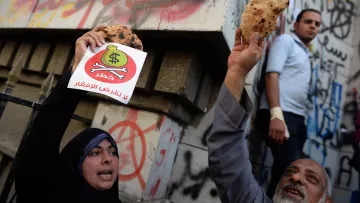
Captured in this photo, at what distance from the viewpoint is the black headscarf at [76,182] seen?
61.6 inches

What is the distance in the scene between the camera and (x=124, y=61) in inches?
53.6

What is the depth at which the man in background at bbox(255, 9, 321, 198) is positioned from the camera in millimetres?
2350

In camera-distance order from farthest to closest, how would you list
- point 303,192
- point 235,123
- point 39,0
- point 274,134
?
point 39,0
point 274,134
point 303,192
point 235,123

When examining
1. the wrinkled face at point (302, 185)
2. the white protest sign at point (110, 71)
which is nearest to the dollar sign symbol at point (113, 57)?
the white protest sign at point (110, 71)

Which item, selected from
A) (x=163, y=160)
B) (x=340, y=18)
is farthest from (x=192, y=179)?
(x=340, y=18)

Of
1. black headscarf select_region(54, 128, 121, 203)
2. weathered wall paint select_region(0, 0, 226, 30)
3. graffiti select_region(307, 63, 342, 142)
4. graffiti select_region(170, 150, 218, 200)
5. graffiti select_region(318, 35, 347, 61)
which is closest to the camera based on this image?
black headscarf select_region(54, 128, 121, 203)

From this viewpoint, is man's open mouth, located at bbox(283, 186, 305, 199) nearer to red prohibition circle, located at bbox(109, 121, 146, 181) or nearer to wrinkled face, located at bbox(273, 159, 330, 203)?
wrinkled face, located at bbox(273, 159, 330, 203)

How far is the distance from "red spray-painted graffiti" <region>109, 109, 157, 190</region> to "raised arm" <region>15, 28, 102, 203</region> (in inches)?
32.7

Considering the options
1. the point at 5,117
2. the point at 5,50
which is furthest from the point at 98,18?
the point at 5,50

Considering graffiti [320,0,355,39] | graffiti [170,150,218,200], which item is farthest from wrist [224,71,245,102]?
graffiti [320,0,355,39]

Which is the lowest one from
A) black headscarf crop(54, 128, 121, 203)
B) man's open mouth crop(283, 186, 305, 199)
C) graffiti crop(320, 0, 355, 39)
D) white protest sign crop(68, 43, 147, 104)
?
black headscarf crop(54, 128, 121, 203)

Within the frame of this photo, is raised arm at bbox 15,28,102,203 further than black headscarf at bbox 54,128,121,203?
No

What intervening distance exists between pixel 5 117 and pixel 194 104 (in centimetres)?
211

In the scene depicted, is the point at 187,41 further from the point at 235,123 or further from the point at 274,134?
the point at 235,123
